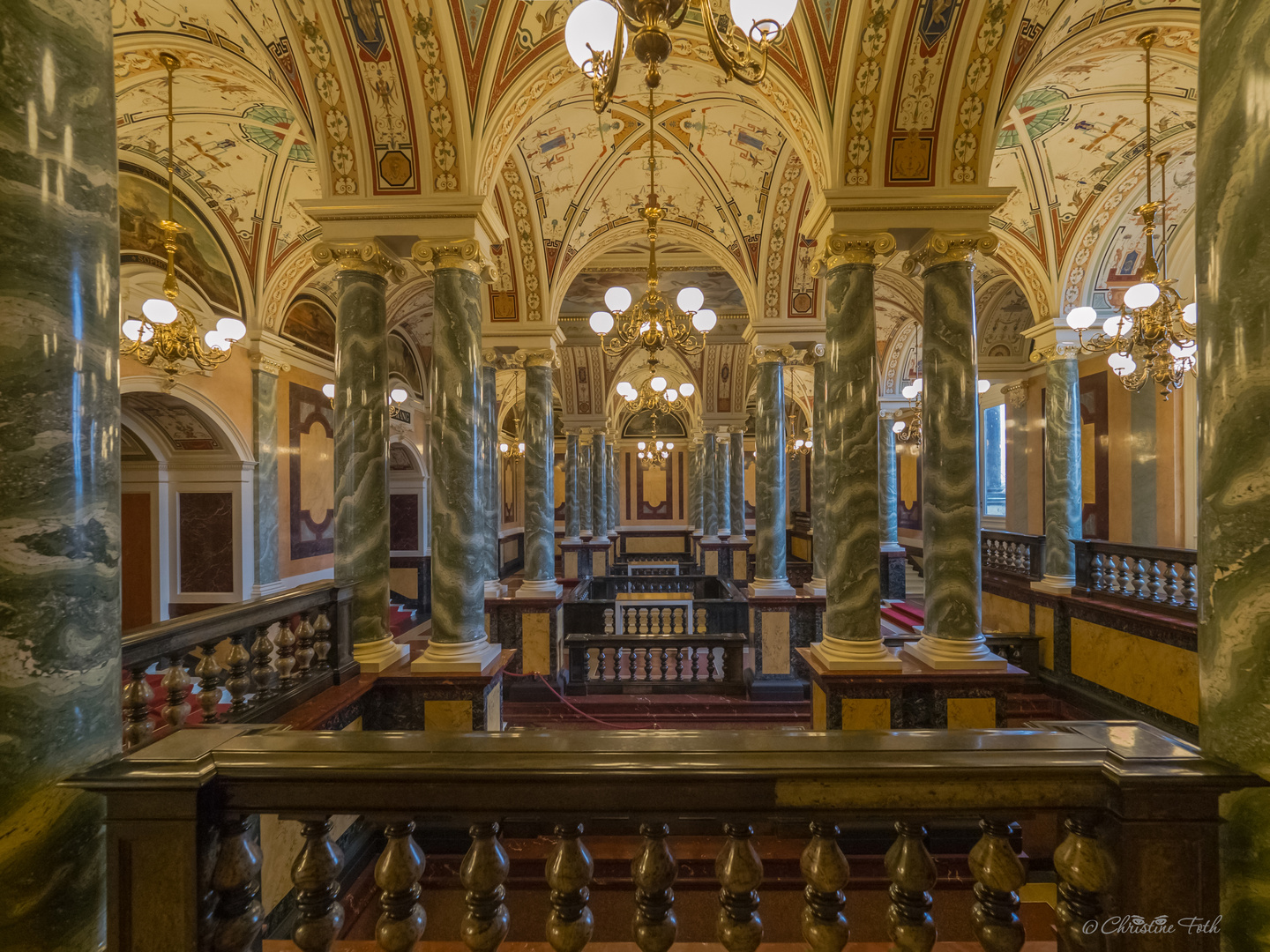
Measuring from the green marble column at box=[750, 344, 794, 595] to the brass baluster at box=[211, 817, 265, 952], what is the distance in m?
7.25

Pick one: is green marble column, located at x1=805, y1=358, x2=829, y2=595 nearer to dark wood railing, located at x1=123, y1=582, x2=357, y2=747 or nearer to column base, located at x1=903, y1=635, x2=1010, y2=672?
column base, located at x1=903, y1=635, x2=1010, y2=672

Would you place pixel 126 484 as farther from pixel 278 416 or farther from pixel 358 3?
pixel 358 3

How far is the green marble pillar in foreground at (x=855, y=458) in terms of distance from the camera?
4.64m

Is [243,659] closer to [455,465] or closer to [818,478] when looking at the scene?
[455,465]

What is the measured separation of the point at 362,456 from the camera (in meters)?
4.71

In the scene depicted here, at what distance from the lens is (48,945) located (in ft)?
4.28

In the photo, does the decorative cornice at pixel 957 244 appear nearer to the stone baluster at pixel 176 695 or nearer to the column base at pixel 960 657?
the column base at pixel 960 657

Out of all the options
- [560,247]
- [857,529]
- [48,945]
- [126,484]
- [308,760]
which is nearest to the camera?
[48,945]

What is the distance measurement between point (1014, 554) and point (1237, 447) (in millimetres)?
9058

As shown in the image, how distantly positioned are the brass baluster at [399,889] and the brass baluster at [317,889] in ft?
0.34

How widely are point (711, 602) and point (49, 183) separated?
771 cm

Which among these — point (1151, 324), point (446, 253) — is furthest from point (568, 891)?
point (1151, 324)

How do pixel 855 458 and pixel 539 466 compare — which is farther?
pixel 539 466

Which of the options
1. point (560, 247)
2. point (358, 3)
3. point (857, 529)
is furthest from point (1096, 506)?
point (358, 3)
